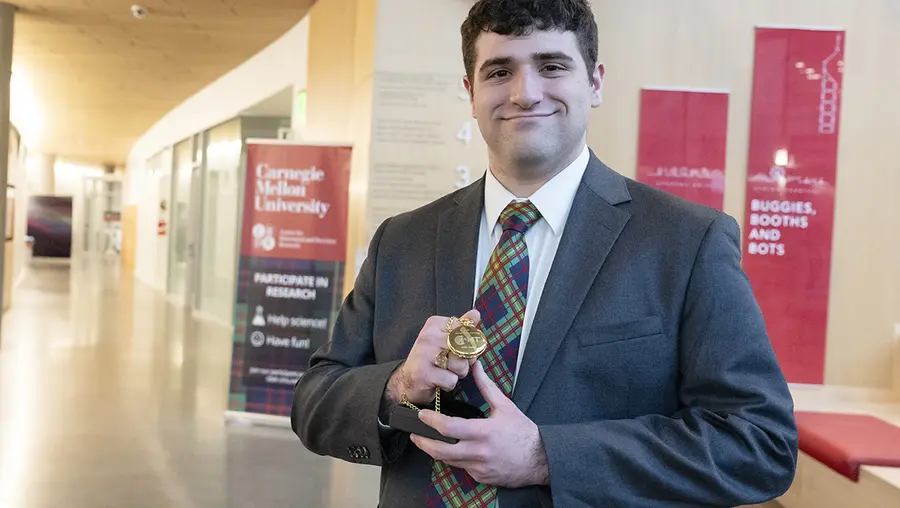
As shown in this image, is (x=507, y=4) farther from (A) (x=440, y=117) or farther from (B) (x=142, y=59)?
(B) (x=142, y=59)

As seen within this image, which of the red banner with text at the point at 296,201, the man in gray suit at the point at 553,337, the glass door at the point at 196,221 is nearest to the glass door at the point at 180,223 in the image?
the glass door at the point at 196,221

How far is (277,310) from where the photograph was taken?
6.10 metres

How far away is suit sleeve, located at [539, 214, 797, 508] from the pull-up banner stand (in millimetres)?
5016

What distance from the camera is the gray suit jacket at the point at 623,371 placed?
108cm

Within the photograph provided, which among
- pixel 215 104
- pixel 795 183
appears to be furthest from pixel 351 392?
pixel 215 104

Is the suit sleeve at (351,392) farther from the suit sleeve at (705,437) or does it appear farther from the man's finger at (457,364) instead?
the suit sleeve at (705,437)

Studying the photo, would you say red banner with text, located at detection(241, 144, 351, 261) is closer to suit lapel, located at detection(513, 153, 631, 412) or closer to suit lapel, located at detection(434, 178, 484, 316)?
suit lapel, located at detection(434, 178, 484, 316)

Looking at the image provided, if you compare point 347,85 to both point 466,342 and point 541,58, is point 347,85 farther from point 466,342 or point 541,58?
point 466,342

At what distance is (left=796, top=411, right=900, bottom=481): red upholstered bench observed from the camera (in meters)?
3.68

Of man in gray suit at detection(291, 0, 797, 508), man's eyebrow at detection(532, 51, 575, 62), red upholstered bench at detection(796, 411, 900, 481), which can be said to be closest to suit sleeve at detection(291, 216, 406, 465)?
man in gray suit at detection(291, 0, 797, 508)

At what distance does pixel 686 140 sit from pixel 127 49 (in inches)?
319

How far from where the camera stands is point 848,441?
3.95 metres

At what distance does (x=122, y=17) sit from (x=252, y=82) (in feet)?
6.99

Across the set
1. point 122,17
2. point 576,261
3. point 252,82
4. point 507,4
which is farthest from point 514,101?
point 252,82
